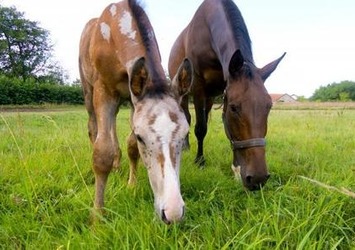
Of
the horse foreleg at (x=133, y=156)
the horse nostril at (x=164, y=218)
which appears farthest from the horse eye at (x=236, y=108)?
→ the horse nostril at (x=164, y=218)

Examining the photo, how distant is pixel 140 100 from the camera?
2.40m

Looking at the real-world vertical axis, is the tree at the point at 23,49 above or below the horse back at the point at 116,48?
above

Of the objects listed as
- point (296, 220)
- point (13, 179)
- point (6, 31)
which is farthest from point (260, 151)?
point (6, 31)

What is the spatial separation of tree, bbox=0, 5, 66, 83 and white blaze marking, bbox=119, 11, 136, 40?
44167mm

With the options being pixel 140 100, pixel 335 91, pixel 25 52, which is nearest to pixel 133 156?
pixel 140 100

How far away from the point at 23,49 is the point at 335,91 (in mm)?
71788

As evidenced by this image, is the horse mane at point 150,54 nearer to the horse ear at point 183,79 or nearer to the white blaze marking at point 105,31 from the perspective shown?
the horse ear at point 183,79

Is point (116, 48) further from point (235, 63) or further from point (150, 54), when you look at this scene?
point (235, 63)

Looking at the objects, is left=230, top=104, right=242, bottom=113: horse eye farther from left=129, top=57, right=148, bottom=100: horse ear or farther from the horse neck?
left=129, top=57, right=148, bottom=100: horse ear

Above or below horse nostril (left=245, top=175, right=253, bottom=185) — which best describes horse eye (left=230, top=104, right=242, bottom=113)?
above

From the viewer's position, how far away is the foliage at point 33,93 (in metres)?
29.9

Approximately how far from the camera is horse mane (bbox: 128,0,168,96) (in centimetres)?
240

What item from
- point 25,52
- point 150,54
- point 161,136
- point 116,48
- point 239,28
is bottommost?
point 161,136

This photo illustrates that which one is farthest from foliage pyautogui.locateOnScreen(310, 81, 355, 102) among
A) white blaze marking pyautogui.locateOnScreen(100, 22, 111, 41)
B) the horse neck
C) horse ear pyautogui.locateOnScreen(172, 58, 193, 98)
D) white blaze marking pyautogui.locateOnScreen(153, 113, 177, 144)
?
white blaze marking pyautogui.locateOnScreen(153, 113, 177, 144)
